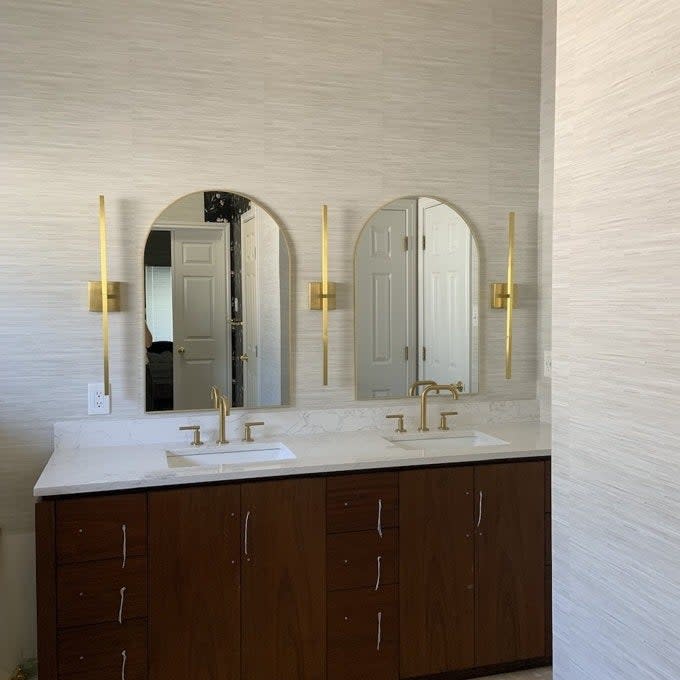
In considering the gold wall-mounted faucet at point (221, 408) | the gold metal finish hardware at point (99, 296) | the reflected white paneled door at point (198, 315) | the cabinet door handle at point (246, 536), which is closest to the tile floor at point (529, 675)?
the cabinet door handle at point (246, 536)

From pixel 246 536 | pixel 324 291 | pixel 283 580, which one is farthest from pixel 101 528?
pixel 324 291

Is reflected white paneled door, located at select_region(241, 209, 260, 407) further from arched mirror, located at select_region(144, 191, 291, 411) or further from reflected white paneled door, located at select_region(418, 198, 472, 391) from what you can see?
reflected white paneled door, located at select_region(418, 198, 472, 391)

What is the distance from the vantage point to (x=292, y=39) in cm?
279

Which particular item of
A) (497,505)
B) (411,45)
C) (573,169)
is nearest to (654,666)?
(573,169)

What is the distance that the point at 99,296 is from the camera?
2551 mm

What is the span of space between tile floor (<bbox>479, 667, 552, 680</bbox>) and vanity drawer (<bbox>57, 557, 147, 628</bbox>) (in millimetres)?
1302

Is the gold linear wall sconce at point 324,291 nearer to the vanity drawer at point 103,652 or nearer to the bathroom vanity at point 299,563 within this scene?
the bathroom vanity at point 299,563

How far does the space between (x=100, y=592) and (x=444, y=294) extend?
5.69 ft

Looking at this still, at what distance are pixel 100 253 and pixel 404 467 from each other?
52.0 inches

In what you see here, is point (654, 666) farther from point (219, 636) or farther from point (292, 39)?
point (292, 39)

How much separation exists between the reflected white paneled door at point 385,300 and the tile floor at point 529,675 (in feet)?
3.69

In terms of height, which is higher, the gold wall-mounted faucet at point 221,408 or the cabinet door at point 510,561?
the gold wall-mounted faucet at point 221,408

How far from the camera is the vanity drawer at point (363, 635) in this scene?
2363mm

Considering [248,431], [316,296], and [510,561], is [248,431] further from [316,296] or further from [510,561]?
[510,561]
